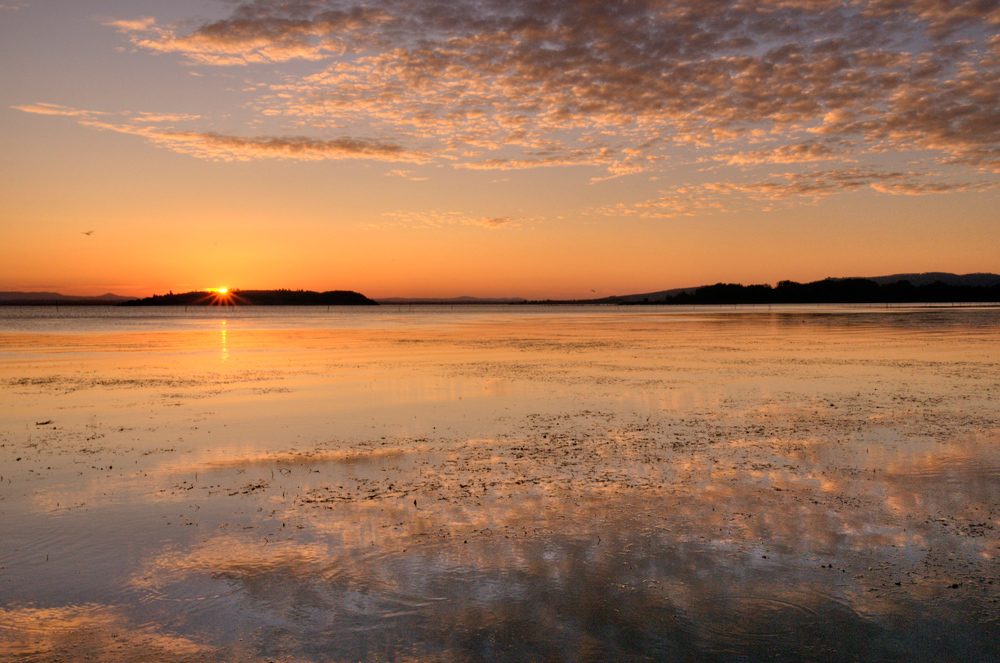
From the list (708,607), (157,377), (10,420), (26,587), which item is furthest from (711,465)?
(157,377)

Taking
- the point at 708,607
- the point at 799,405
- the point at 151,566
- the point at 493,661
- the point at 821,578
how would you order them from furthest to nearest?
the point at 799,405, the point at 151,566, the point at 821,578, the point at 708,607, the point at 493,661

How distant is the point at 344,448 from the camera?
1400 cm

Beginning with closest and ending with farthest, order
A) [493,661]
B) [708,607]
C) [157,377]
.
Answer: [493,661]
[708,607]
[157,377]

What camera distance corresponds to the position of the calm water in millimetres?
6207

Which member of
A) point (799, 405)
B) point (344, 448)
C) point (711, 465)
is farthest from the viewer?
point (799, 405)

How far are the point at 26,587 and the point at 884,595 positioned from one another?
9.19m

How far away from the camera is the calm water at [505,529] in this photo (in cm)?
621

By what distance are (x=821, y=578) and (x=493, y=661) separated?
3.90 metres

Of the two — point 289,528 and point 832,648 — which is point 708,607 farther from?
point 289,528

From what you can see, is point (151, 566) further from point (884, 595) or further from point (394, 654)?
point (884, 595)

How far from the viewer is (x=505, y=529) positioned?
8914 millimetres

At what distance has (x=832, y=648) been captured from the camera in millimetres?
5914

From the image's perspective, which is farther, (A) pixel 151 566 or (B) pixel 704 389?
(B) pixel 704 389

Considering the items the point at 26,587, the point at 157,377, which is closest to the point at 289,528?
the point at 26,587
